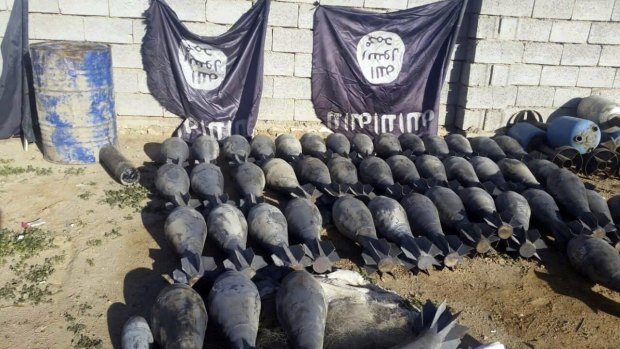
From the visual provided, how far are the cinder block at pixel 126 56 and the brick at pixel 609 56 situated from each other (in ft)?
20.5

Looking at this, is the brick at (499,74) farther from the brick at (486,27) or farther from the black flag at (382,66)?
the black flag at (382,66)

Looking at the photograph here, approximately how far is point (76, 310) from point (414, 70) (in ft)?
16.4

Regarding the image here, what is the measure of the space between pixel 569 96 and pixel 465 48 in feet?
5.83

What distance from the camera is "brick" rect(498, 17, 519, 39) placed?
6.50 m

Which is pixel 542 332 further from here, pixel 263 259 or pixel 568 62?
pixel 568 62

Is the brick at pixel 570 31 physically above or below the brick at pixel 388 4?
below

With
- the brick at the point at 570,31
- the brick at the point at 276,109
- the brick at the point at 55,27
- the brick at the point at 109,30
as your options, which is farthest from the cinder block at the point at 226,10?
the brick at the point at 570,31

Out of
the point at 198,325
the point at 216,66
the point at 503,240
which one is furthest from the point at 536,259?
the point at 216,66

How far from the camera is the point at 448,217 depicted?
4.59 meters

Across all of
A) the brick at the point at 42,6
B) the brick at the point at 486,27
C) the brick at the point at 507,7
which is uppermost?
the brick at the point at 507,7

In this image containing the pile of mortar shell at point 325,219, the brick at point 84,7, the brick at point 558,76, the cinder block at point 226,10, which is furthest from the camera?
the brick at point 558,76

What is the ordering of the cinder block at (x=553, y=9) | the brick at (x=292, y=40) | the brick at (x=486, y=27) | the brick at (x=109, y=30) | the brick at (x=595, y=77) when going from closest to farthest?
the brick at (x=109, y=30) → the brick at (x=292, y=40) → the brick at (x=486, y=27) → the cinder block at (x=553, y=9) → the brick at (x=595, y=77)

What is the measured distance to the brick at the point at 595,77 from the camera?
23.3 feet

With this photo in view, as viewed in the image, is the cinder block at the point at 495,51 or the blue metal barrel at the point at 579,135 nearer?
the blue metal barrel at the point at 579,135
